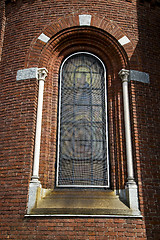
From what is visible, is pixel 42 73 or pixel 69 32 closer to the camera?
pixel 42 73

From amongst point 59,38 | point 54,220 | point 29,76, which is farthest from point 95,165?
point 59,38

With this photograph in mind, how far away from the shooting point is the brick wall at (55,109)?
592 cm

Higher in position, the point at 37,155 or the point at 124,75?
the point at 124,75

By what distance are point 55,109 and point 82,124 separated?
853 mm

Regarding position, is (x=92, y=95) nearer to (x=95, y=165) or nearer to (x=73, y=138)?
(x=73, y=138)

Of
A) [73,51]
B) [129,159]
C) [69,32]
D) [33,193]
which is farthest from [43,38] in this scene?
[33,193]

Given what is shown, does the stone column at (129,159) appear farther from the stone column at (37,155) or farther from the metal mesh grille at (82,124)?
the stone column at (37,155)

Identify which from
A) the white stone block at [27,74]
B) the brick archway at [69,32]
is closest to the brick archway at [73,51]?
the brick archway at [69,32]

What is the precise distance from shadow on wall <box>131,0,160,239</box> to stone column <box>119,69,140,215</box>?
9.1 inches

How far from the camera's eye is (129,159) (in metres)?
6.60

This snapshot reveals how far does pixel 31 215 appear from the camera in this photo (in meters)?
5.96

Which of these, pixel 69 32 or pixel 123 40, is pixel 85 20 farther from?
pixel 123 40

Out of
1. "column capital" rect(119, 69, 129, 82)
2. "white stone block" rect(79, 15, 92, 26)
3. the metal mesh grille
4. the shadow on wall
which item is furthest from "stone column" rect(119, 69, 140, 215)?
"white stone block" rect(79, 15, 92, 26)

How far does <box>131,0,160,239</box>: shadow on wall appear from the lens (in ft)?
20.4
